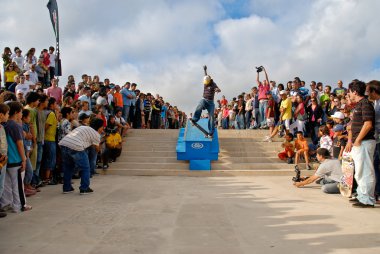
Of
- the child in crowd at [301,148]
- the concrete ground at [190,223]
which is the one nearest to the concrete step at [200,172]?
the child in crowd at [301,148]

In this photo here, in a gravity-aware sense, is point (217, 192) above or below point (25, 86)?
below

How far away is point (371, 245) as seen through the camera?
3.68 meters

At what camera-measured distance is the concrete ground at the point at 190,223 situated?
366 cm

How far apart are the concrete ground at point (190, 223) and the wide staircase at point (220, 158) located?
2946 millimetres

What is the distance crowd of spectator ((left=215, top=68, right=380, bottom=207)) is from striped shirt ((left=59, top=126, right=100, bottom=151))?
172 inches

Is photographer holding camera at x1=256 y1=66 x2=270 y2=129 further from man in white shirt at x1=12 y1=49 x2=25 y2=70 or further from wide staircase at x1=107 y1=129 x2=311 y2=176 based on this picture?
man in white shirt at x1=12 y1=49 x2=25 y2=70

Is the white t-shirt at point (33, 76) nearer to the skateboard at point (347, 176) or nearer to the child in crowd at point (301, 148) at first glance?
the child in crowd at point (301, 148)

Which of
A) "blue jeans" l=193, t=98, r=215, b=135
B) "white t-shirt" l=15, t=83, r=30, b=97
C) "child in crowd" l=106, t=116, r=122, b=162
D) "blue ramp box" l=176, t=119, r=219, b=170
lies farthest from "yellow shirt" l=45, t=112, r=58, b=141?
"blue jeans" l=193, t=98, r=215, b=135

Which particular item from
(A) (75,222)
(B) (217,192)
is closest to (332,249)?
(A) (75,222)

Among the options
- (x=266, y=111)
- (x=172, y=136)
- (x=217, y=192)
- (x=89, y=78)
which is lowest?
(x=217, y=192)

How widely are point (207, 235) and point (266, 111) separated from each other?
10.8 m

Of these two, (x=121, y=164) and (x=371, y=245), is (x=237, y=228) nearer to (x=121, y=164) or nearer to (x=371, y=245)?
(x=371, y=245)

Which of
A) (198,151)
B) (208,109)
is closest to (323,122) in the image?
(208,109)

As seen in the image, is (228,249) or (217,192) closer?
(228,249)
